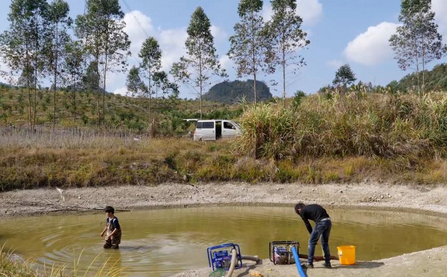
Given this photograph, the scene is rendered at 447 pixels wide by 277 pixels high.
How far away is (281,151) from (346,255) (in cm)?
1249

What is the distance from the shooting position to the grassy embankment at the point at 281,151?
63.0 ft

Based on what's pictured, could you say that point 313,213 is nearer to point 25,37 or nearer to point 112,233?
point 112,233

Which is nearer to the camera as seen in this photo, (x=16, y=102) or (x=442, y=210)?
(x=442, y=210)

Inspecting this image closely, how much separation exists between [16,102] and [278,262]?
4022 centimetres

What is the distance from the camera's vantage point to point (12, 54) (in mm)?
28016

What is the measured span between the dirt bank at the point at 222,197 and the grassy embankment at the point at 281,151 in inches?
22.8

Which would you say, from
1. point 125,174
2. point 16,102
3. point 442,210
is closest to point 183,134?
point 125,174

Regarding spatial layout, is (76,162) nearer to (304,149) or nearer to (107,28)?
(304,149)

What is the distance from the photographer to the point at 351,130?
21078 mm

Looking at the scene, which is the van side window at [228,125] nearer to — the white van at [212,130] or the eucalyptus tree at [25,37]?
the white van at [212,130]

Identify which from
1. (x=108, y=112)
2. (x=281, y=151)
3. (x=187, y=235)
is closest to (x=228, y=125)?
(x=281, y=151)

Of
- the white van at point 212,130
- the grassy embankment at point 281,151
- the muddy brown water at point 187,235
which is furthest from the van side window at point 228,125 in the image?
the muddy brown water at point 187,235

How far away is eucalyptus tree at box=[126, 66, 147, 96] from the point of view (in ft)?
143

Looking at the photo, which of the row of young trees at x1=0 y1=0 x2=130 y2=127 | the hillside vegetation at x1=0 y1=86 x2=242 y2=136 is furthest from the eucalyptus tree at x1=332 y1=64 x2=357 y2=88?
the row of young trees at x1=0 y1=0 x2=130 y2=127
